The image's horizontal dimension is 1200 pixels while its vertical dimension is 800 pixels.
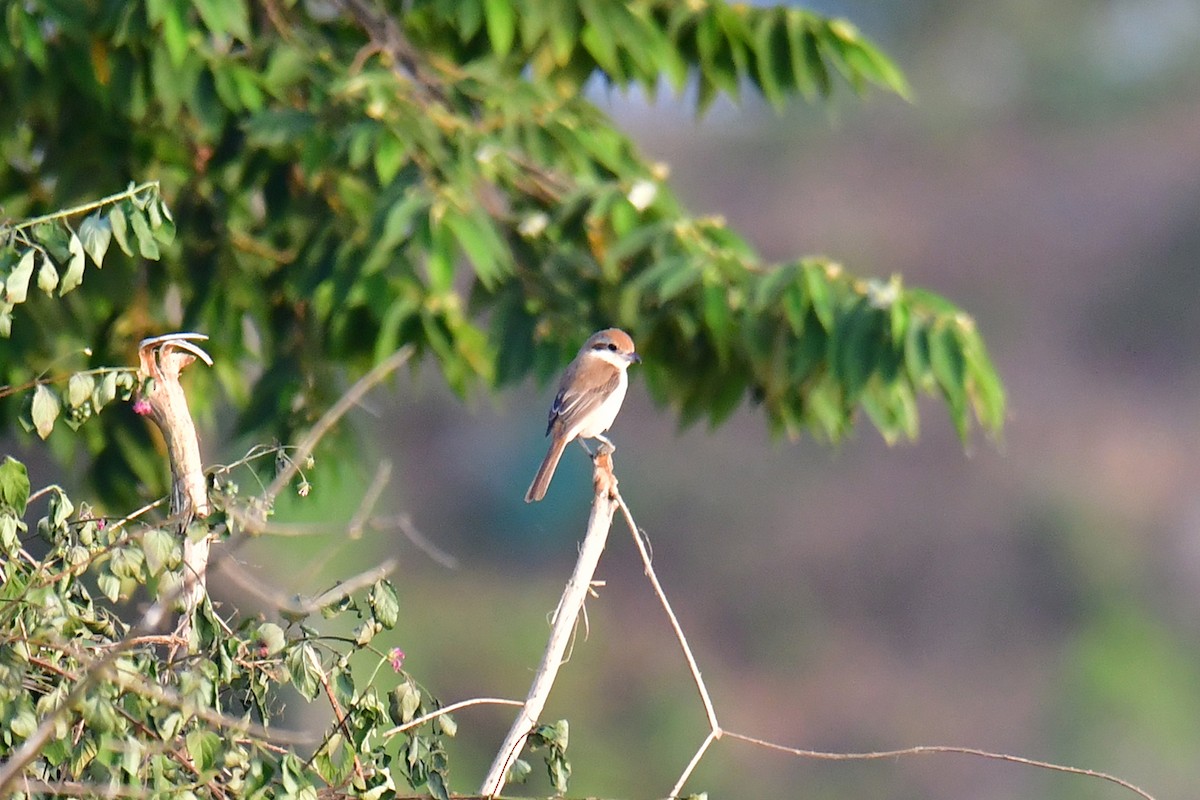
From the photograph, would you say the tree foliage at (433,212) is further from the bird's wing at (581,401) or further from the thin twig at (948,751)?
the thin twig at (948,751)

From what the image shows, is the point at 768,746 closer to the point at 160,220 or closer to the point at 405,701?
the point at 405,701

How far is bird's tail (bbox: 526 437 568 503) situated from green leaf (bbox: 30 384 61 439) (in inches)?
115

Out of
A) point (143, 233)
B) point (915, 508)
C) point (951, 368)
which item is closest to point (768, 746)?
point (143, 233)

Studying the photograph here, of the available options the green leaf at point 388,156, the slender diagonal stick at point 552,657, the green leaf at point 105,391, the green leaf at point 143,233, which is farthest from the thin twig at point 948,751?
the green leaf at point 388,156

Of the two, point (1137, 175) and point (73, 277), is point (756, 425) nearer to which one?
point (1137, 175)

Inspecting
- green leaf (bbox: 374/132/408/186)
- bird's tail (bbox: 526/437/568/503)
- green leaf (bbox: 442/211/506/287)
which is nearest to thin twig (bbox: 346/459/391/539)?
green leaf (bbox: 442/211/506/287)

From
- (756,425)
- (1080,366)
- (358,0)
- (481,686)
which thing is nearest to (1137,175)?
(1080,366)

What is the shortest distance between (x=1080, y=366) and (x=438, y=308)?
28.1 meters

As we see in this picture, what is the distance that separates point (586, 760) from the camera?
870 inches

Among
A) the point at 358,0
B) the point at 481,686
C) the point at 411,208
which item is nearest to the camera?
the point at 411,208

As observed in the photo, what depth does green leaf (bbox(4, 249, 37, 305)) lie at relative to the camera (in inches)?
119

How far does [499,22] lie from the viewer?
17.3 feet

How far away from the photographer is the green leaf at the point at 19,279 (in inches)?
119

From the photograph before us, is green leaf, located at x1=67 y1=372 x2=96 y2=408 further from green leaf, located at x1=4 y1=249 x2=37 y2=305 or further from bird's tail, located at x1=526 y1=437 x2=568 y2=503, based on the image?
bird's tail, located at x1=526 y1=437 x2=568 y2=503
